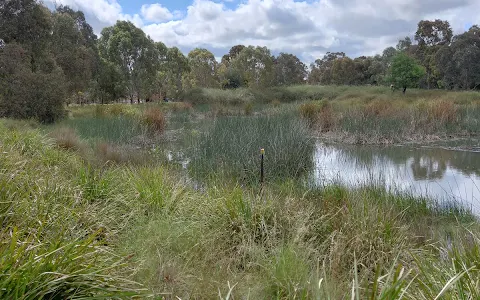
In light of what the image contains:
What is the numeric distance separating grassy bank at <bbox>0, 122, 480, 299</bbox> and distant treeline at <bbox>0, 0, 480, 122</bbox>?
9.26 metres

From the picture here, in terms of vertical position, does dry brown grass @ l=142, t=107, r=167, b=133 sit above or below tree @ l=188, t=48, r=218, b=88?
below

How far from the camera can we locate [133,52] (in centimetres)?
2514

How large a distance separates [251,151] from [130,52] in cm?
2062

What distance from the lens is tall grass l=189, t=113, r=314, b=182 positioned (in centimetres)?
661

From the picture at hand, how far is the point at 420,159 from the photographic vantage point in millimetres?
9492

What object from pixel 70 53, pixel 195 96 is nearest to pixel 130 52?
pixel 195 96

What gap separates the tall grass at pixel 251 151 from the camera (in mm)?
6613

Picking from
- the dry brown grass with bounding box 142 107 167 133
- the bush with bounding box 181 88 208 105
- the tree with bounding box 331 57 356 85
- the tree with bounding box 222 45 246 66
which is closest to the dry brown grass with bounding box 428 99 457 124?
the dry brown grass with bounding box 142 107 167 133

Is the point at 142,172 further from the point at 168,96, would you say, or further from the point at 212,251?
the point at 168,96

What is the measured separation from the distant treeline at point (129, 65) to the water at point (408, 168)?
9.64 m

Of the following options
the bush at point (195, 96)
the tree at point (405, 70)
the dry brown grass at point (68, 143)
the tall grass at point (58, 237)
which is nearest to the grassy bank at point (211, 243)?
the tall grass at point (58, 237)

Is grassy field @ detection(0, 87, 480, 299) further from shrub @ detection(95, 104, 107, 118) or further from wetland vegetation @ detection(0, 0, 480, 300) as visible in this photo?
shrub @ detection(95, 104, 107, 118)

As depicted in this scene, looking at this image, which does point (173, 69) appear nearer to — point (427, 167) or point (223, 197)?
point (427, 167)

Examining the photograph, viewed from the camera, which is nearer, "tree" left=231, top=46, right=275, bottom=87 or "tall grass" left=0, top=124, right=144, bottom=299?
"tall grass" left=0, top=124, right=144, bottom=299
